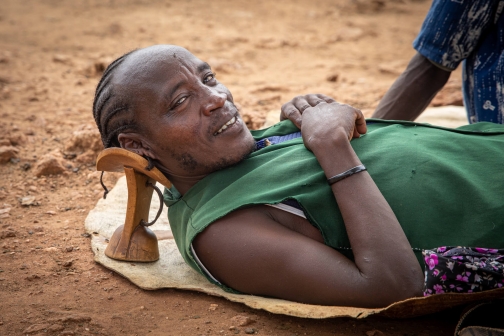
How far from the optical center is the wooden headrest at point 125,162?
93.0 inches

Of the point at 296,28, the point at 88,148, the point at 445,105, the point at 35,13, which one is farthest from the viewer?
the point at 35,13

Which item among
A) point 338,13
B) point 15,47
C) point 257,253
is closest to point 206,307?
point 257,253

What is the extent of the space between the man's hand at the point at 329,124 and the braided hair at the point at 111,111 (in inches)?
28.9

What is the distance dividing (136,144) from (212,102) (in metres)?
0.39

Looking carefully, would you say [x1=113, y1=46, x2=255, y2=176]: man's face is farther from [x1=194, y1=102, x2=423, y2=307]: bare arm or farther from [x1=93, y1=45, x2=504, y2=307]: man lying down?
[x1=194, y1=102, x2=423, y2=307]: bare arm

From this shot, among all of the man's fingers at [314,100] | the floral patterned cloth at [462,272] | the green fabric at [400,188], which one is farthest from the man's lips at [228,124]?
the floral patterned cloth at [462,272]

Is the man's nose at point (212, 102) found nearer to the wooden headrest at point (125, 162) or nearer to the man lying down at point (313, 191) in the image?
the man lying down at point (313, 191)

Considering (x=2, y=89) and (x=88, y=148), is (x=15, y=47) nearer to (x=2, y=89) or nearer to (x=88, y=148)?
(x=2, y=89)

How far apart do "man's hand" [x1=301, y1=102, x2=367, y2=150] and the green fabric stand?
7 cm

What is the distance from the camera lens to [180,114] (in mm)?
2344

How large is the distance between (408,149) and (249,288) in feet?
2.83

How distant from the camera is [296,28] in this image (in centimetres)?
783

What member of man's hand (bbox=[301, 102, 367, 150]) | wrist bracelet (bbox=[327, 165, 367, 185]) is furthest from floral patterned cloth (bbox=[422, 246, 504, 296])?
man's hand (bbox=[301, 102, 367, 150])

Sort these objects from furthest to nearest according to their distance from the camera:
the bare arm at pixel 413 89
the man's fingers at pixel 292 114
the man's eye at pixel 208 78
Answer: the bare arm at pixel 413 89 < the man's fingers at pixel 292 114 < the man's eye at pixel 208 78
